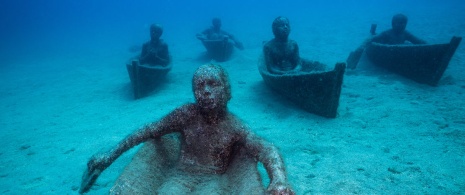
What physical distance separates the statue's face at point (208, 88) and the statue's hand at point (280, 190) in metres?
1.13

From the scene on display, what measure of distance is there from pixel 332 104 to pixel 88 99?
8.29m

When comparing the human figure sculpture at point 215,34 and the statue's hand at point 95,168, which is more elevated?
the statue's hand at point 95,168

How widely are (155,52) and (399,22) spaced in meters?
8.55

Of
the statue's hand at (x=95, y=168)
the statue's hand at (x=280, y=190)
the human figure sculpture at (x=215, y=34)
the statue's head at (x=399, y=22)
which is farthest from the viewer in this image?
the human figure sculpture at (x=215, y=34)

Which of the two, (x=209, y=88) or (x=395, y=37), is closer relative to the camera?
(x=209, y=88)

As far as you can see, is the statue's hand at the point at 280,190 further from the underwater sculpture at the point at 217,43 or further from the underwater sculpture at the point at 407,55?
the underwater sculpture at the point at 217,43

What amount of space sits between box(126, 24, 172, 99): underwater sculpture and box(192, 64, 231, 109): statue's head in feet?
19.4

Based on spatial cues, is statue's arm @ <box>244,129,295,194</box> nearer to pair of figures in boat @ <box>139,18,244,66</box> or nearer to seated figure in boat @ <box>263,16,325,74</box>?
seated figure in boat @ <box>263,16,325,74</box>

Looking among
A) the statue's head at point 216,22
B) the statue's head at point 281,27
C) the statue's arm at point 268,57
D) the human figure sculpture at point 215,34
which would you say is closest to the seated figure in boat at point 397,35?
the statue's head at point 281,27

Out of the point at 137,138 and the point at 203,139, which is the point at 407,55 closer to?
the point at 203,139

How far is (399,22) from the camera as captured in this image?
30.9 ft

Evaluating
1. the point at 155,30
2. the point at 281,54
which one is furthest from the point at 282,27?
the point at 155,30

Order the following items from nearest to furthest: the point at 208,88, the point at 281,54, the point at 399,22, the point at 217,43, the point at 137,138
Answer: the point at 208,88
the point at 137,138
the point at 281,54
the point at 399,22
the point at 217,43

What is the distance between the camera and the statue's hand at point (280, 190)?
2490 millimetres
